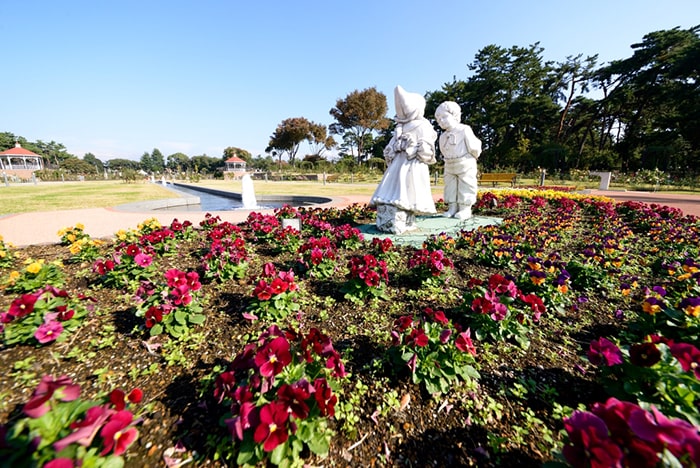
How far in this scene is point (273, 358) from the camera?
148 centimetres

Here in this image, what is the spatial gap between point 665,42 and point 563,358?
41.5 m

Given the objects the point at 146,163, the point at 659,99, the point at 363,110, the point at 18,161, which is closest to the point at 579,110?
the point at 659,99

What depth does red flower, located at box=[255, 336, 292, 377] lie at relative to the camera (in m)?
1.43

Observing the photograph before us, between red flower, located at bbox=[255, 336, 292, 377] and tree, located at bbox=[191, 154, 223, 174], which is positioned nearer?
red flower, located at bbox=[255, 336, 292, 377]

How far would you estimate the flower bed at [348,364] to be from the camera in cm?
117

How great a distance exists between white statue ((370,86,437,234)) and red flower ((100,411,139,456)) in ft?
15.5

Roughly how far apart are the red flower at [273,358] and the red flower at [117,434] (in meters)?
0.52

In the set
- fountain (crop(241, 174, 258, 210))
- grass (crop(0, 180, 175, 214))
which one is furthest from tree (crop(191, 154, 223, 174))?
fountain (crop(241, 174, 258, 210))

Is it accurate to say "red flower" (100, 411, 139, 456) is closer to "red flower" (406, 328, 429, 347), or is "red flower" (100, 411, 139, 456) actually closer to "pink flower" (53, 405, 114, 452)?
"pink flower" (53, 405, 114, 452)

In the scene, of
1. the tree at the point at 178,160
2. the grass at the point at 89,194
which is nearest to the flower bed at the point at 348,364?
the grass at the point at 89,194

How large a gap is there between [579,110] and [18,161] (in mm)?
89190

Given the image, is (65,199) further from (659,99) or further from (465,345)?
(659,99)

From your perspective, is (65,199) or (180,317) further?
(65,199)

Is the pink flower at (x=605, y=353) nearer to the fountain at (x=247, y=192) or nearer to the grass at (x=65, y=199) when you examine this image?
the fountain at (x=247, y=192)
